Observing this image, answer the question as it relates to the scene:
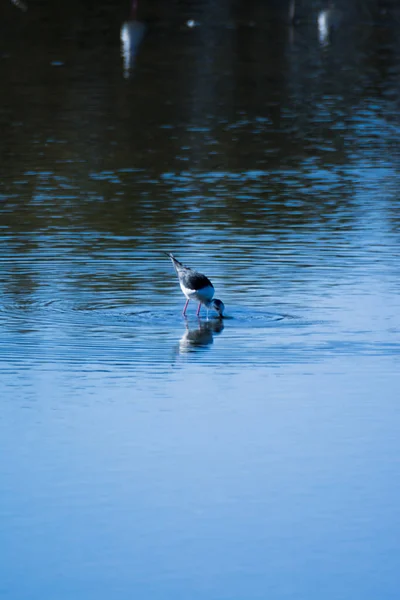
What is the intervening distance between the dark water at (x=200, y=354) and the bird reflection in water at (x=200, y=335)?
0.04 meters

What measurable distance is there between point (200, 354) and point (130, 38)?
32627 millimetres

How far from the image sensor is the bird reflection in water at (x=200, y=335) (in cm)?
1363

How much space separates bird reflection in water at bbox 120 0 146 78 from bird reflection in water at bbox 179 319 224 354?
2426 centimetres

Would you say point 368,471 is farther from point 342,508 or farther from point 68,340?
point 68,340

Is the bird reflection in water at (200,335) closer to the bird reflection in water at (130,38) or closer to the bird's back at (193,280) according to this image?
the bird's back at (193,280)

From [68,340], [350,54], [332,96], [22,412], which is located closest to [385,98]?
[332,96]

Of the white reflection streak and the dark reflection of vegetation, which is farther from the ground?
the dark reflection of vegetation

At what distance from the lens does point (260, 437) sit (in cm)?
1077

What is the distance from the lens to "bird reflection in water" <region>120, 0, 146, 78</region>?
133ft

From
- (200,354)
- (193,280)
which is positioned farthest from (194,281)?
(200,354)

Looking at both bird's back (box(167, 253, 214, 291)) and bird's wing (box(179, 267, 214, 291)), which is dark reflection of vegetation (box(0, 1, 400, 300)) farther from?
bird's wing (box(179, 267, 214, 291))

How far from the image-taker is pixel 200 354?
13.3 m

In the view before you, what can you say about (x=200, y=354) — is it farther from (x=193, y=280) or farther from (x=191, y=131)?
(x=191, y=131)

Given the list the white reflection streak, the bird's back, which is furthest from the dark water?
the white reflection streak
